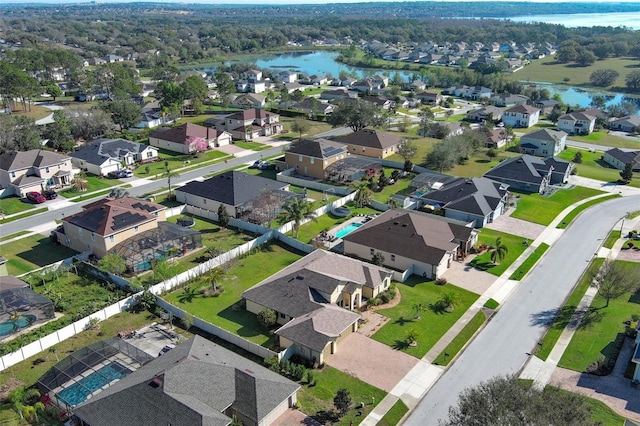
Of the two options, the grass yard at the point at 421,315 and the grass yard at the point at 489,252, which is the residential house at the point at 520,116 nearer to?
the grass yard at the point at 489,252

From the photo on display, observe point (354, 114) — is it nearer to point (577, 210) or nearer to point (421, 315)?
point (577, 210)

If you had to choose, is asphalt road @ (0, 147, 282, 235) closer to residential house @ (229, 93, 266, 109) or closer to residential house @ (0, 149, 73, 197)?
residential house @ (0, 149, 73, 197)

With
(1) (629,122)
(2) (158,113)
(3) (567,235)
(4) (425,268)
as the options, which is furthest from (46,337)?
(1) (629,122)

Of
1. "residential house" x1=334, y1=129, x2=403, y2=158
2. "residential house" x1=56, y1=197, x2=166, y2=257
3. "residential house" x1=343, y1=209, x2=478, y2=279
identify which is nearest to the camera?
"residential house" x1=343, y1=209, x2=478, y2=279

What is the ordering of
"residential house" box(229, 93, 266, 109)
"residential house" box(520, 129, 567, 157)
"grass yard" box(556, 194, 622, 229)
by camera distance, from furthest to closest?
"residential house" box(229, 93, 266, 109) < "residential house" box(520, 129, 567, 157) < "grass yard" box(556, 194, 622, 229)

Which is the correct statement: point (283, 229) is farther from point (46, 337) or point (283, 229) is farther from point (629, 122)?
point (629, 122)

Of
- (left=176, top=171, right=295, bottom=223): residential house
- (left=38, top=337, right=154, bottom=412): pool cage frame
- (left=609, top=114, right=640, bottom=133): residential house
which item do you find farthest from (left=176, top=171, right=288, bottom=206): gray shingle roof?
(left=609, top=114, right=640, bottom=133): residential house

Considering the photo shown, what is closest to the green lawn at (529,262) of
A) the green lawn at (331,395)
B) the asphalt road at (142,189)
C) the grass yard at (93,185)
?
the green lawn at (331,395)
